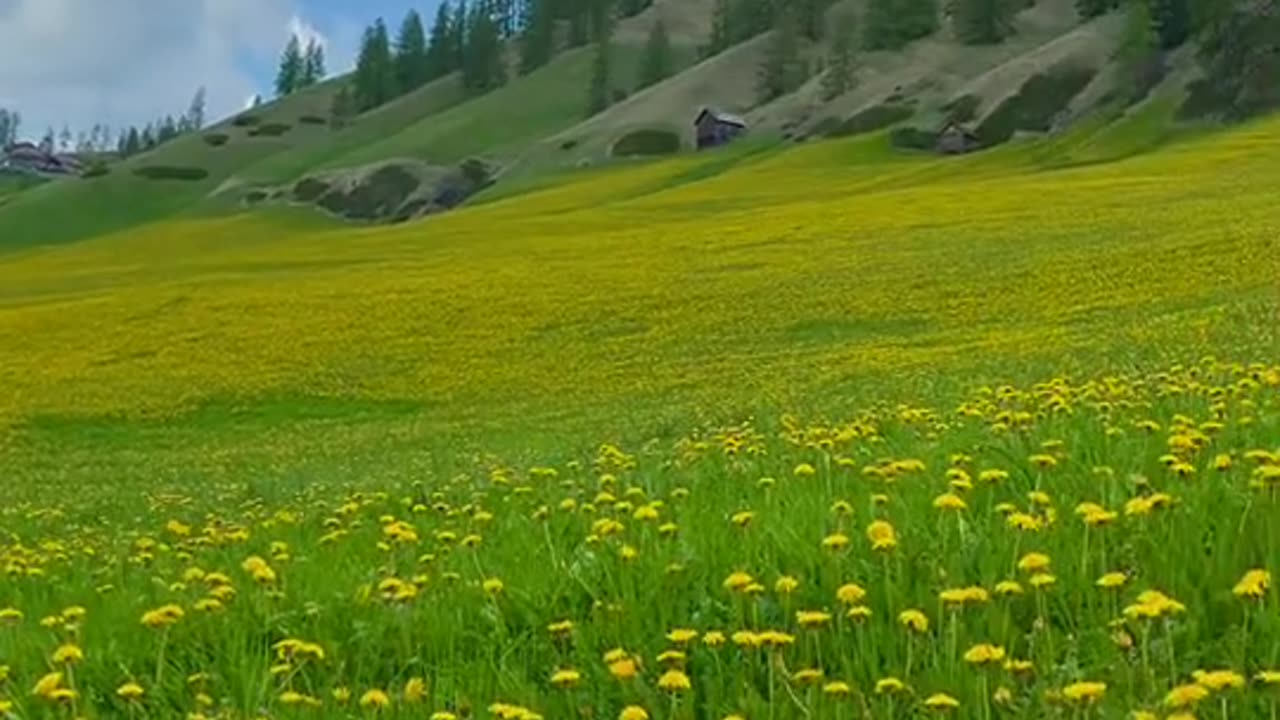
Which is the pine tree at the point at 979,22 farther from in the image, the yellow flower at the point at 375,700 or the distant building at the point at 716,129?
the yellow flower at the point at 375,700

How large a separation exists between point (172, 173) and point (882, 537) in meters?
198

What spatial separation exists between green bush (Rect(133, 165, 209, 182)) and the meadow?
145 m

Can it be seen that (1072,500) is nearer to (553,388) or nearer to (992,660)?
(992,660)

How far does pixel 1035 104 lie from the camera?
346 feet

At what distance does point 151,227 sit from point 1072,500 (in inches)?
6027

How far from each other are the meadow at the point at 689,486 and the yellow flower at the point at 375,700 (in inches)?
1.1

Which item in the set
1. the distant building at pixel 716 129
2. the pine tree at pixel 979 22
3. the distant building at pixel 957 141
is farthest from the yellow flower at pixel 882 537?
the pine tree at pixel 979 22

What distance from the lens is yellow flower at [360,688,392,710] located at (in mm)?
4617

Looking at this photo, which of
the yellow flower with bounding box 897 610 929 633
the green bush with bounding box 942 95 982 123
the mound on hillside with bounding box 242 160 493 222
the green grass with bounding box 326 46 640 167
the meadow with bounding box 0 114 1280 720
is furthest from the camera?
the green grass with bounding box 326 46 640 167

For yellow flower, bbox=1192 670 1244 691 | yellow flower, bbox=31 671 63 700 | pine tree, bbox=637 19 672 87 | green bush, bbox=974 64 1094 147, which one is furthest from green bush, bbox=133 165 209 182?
yellow flower, bbox=1192 670 1244 691

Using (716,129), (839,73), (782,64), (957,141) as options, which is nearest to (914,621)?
(957,141)

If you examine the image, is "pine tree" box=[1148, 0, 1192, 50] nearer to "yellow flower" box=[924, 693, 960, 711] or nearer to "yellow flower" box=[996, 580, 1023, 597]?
"yellow flower" box=[996, 580, 1023, 597]

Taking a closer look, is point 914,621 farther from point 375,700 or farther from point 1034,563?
point 375,700

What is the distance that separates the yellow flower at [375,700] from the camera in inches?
182
